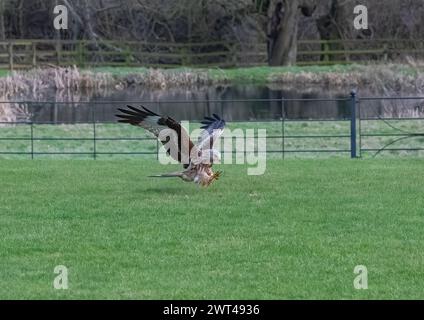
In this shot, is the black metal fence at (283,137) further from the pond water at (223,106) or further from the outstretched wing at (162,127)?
the outstretched wing at (162,127)

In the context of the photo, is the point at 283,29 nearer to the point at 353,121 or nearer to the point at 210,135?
the point at 353,121

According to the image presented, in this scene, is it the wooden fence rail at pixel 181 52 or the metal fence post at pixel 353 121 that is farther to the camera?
the wooden fence rail at pixel 181 52

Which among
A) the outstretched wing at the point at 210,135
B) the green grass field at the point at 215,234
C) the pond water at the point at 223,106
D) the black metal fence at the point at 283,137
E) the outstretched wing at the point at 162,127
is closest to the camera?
the green grass field at the point at 215,234

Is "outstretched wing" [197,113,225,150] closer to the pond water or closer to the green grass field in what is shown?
the green grass field

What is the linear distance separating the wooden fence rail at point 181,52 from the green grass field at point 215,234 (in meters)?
33.3

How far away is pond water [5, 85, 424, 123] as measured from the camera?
2814 cm

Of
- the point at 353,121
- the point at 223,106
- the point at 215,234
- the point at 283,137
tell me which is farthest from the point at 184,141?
the point at 223,106

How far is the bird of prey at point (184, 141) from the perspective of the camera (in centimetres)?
1231

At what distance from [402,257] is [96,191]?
5.71 metres

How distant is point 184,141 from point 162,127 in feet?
1.30

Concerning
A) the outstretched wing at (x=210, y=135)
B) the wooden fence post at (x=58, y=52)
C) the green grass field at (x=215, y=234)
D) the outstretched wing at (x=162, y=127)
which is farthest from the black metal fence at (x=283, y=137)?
the wooden fence post at (x=58, y=52)

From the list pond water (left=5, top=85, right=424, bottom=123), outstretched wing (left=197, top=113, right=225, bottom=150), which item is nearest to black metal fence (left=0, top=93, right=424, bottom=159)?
pond water (left=5, top=85, right=424, bottom=123)

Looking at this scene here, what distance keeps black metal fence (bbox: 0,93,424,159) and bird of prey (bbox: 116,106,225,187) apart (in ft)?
16.1

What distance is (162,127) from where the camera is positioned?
1232 centimetres
